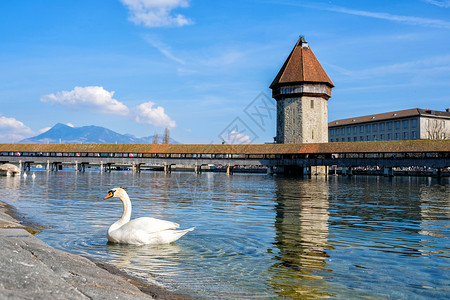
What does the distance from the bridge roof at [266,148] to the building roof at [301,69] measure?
1006cm

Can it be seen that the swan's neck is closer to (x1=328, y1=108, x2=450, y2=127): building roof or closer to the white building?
the white building

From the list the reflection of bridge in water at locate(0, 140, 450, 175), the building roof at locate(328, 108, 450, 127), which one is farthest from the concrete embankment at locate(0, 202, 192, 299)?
the building roof at locate(328, 108, 450, 127)

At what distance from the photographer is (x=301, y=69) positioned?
57188mm

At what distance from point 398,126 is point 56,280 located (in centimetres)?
8699

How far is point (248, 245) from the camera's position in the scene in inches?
268

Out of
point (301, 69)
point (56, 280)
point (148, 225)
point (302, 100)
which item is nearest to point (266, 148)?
point (302, 100)

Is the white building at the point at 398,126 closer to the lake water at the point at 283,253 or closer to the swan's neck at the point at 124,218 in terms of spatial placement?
the lake water at the point at 283,253

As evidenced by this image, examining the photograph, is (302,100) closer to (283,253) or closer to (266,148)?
(266,148)

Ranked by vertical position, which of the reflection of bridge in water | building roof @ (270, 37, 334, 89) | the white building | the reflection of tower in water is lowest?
the reflection of tower in water

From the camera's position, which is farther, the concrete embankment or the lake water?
the lake water

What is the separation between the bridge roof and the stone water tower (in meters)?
4.62

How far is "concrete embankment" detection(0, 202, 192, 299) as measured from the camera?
9.34ft

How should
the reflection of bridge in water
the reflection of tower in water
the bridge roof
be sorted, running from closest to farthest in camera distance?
the reflection of tower in water
the reflection of bridge in water
the bridge roof

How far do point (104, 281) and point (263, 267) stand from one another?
87.4 inches
